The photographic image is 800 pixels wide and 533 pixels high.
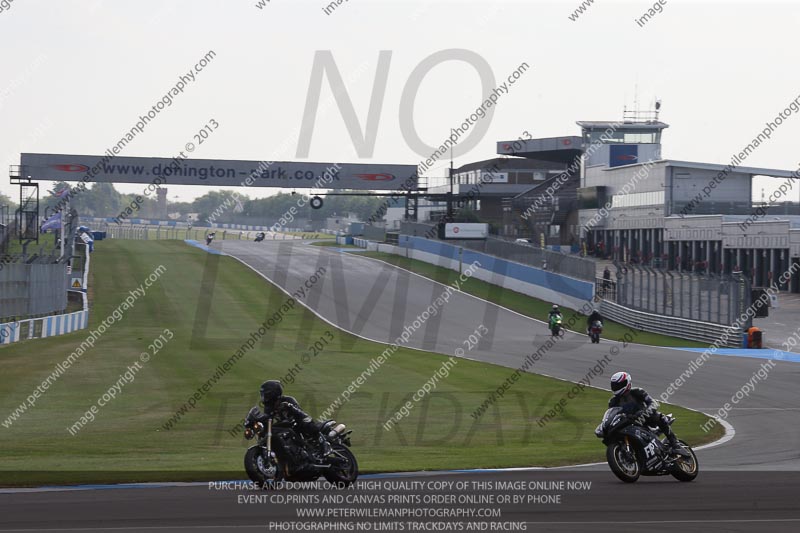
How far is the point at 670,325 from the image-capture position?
4291cm

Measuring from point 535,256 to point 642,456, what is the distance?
143 ft

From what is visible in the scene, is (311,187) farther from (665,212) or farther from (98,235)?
(98,235)

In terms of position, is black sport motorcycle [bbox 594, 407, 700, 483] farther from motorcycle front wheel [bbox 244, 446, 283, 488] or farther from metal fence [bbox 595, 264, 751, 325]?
metal fence [bbox 595, 264, 751, 325]

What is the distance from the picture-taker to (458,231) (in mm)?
66500

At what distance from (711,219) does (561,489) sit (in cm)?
5211

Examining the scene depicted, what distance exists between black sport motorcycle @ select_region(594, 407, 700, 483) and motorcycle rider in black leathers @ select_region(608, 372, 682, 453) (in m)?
0.23

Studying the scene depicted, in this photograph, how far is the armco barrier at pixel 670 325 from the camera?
39406 mm

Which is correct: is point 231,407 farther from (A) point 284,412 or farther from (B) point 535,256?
(B) point 535,256

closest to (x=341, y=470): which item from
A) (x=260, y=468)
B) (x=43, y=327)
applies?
(x=260, y=468)

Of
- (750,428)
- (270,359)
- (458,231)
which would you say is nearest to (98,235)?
(458,231)

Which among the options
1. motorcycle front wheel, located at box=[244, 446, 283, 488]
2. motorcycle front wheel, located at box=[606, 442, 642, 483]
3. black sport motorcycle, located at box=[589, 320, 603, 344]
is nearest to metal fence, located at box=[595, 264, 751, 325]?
black sport motorcycle, located at box=[589, 320, 603, 344]

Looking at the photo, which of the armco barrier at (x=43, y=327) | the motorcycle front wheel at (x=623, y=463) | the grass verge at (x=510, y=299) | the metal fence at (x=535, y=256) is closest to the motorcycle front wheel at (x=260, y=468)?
the motorcycle front wheel at (x=623, y=463)

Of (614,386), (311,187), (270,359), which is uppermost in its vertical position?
(311,187)

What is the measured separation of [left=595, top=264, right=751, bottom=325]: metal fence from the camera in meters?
38.8
